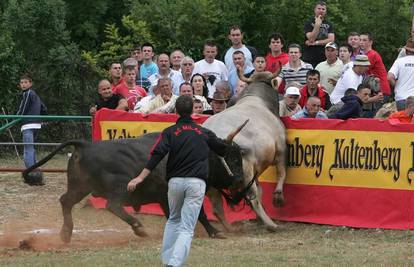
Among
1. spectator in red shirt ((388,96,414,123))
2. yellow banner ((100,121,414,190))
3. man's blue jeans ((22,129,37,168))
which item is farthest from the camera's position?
man's blue jeans ((22,129,37,168))

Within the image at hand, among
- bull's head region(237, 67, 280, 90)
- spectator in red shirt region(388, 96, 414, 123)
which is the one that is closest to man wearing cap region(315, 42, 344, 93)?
bull's head region(237, 67, 280, 90)

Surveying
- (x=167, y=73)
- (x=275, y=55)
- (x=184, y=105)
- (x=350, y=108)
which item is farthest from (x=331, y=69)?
(x=184, y=105)

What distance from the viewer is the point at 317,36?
58.7 feet

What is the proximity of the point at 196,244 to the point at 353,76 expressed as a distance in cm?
423

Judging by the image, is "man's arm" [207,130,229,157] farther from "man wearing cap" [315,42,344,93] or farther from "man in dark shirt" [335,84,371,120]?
"man wearing cap" [315,42,344,93]

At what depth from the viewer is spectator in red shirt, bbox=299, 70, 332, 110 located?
1553cm

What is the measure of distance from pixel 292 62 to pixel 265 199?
8.58ft

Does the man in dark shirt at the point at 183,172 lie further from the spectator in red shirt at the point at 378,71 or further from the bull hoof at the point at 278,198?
the spectator in red shirt at the point at 378,71

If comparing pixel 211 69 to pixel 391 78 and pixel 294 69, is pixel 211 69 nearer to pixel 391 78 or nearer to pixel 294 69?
pixel 294 69

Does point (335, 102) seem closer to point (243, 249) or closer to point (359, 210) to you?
point (359, 210)

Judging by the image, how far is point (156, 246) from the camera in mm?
12695

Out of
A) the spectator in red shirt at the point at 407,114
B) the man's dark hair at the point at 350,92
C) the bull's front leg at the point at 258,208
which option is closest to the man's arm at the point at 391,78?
the man's dark hair at the point at 350,92

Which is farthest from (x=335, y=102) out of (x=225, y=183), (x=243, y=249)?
(x=243, y=249)

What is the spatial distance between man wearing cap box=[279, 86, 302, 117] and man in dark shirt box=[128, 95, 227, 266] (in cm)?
445
